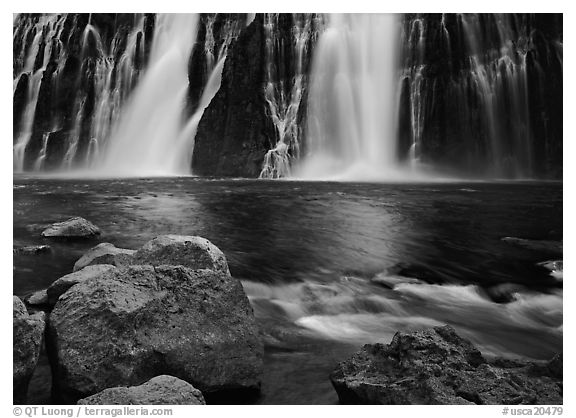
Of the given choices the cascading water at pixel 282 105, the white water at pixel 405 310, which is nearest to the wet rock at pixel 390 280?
the white water at pixel 405 310

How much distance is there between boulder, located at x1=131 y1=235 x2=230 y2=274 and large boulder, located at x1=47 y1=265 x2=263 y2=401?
310 mm

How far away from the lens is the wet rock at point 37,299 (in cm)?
336

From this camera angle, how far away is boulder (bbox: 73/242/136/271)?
3.72m

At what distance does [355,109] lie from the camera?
817cm

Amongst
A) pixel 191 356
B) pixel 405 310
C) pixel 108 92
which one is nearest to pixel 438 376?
pixel 191 356

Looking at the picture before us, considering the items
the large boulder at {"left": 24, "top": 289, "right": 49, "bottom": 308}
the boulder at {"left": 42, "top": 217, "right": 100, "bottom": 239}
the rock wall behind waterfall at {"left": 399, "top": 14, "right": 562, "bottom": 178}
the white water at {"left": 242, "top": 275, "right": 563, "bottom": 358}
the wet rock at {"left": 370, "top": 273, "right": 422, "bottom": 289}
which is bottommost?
the white water at {"left": 242, "top": 275, "right": 563, "bottom": 358}

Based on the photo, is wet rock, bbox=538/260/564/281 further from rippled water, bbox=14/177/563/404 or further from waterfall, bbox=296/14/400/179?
waterfall, bbox=296/14/400/179

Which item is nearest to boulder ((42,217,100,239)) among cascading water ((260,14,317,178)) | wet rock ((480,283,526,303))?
wet rock ((480,283,526,303))

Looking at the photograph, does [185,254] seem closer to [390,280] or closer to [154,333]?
[154,333]

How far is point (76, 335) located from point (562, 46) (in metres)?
3.57

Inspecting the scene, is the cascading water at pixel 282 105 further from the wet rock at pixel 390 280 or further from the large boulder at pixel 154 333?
the large boulder at pixel 154 333
